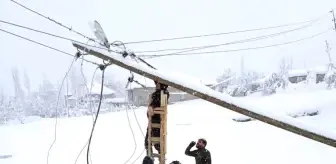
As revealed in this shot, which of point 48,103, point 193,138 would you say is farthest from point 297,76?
point 48,103

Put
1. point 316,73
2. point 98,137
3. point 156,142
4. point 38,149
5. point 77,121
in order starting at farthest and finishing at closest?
1. point 316,73
2. point 77,121
3. point 98,137
4. point 38,149
5. point 156,142

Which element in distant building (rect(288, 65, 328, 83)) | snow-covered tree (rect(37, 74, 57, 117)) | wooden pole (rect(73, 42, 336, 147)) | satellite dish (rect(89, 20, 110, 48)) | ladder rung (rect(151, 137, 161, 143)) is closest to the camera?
wooden pole (rect(73, 42, 336, 147))

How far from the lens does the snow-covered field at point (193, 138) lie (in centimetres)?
1870

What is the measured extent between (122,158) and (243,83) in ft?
109

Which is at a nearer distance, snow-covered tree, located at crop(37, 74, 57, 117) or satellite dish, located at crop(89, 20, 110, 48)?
satellite dish, located at crop(89, 20, 110, 48)

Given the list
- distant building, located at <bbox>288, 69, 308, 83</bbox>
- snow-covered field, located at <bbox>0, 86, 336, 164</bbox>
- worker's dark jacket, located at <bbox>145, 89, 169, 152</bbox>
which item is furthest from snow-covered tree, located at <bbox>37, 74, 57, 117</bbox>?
worker's dark jacket, located at <bbox>145, 89, 169, 152</bbox>

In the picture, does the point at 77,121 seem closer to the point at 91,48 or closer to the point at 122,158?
the point at 122,158

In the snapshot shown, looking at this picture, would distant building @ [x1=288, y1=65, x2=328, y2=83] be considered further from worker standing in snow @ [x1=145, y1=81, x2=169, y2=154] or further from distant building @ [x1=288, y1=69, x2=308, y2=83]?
worker standing in snow @ [x1=145, y1=81, x2=169, y2=154]

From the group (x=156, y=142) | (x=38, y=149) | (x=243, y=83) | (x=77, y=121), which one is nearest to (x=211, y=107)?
(x=243, y=83)

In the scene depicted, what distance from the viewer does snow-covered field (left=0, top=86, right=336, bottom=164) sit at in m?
18.7

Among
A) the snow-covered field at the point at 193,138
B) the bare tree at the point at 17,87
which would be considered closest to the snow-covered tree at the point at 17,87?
the bare tree at the point at 17,87

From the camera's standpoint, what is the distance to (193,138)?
974 inches

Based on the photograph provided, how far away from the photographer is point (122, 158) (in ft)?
65.5

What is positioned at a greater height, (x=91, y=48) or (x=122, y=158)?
(x=91, y=48)
